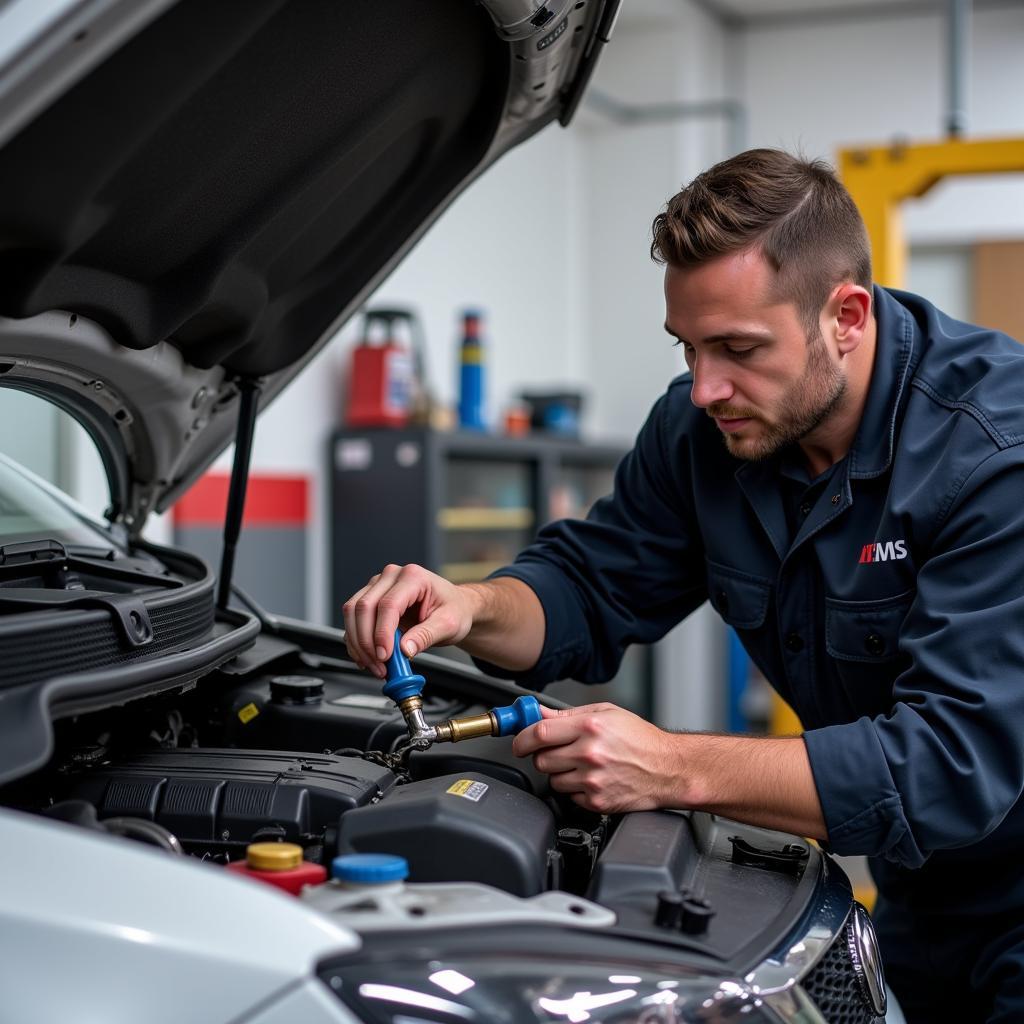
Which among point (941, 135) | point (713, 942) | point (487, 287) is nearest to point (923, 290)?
point (941, 135)

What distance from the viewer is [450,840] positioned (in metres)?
0.99

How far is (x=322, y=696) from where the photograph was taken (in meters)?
1.47

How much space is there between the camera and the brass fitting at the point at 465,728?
123cm

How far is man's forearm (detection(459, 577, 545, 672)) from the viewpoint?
153cm

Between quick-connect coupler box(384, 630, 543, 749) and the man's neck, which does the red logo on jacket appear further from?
quick-connect coupler box(384, 630, 543, 749)

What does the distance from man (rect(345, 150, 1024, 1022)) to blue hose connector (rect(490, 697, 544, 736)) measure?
2.3 inches

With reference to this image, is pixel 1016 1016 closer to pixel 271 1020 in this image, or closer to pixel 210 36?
pixel 271 1020

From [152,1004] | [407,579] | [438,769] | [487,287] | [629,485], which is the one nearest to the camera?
[152,1004]

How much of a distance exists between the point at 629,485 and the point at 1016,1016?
81 centimetres

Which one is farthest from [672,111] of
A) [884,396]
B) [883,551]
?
[883,551]

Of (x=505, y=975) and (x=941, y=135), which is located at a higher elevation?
(x=941, y=135)

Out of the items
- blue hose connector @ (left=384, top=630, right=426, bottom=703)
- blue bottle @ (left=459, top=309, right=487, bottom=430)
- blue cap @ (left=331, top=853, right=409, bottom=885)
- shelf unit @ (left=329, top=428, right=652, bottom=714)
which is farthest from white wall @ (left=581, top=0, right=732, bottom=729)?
blue cap @ (left=331, top=853, right=409, bottom=885)

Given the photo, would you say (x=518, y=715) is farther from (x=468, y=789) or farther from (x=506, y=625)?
(x=506, y=625)

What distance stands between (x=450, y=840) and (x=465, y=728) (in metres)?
0.24
